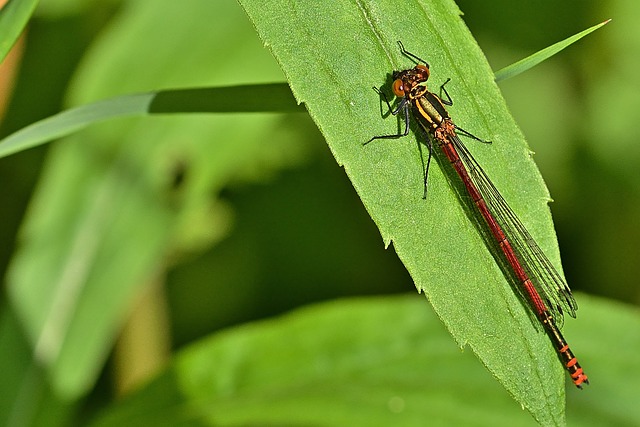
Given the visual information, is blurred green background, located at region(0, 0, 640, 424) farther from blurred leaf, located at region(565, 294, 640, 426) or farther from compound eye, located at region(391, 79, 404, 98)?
compound eye, located at region(391, 79, 404, 98)

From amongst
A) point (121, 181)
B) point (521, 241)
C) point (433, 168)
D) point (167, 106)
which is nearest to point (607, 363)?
point (521, 241)

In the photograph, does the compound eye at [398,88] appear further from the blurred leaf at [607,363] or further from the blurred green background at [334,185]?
the blurred green background at [334,185]

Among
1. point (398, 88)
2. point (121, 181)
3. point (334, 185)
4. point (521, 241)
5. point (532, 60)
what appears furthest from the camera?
point (334, 185)

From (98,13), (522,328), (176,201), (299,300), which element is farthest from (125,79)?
(522,328)

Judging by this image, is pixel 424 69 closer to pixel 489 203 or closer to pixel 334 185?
pixel 489 203

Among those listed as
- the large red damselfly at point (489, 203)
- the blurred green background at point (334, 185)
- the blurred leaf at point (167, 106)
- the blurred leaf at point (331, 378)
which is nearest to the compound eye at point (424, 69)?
the large red damselfly at point (489, 203)

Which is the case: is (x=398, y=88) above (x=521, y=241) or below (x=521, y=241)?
above

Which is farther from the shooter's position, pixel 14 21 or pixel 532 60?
pixel 532 60
